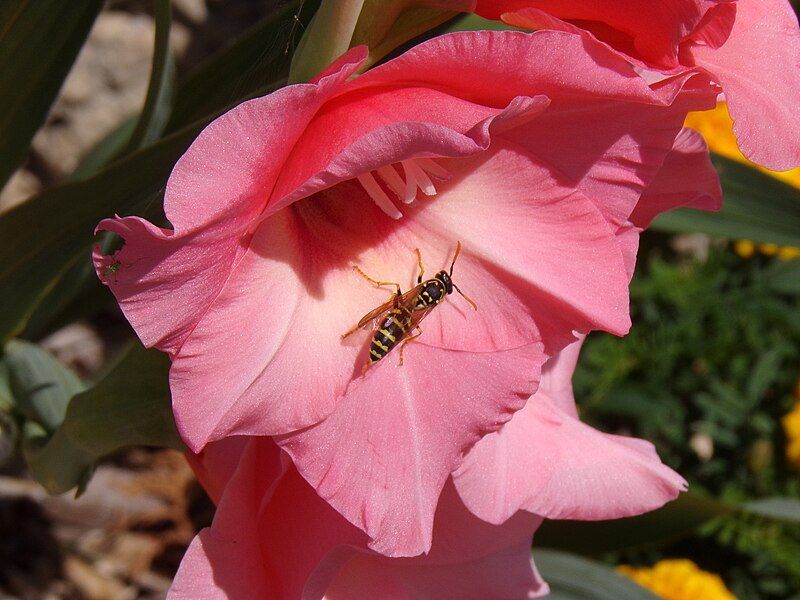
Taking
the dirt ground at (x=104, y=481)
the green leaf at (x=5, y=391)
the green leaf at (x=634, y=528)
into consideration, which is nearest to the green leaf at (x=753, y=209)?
the green leaf at (x=634, y=528)

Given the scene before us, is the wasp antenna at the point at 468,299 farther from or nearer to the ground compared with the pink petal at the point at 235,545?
farther from the ground

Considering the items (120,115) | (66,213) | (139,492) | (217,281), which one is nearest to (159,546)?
(139,492)

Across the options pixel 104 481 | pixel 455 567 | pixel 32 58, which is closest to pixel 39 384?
pixel 32 58

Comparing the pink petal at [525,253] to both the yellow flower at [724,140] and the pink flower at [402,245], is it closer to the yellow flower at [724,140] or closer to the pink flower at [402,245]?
the pink flower at [402,245]

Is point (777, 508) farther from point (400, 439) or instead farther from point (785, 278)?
point (400, 439)

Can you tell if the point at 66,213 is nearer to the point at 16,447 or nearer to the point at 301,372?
the point at 16,447

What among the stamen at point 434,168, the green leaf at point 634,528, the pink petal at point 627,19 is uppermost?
the pink petal at point 627,19

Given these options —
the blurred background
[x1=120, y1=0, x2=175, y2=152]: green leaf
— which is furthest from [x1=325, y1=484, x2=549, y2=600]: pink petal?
the blurred background

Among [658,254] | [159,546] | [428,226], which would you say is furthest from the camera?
[658,254]
